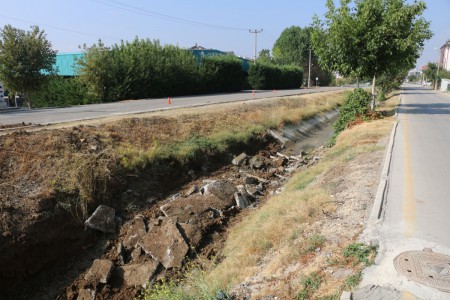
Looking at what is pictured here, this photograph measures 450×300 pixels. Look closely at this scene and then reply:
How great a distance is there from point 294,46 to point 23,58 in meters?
80.6

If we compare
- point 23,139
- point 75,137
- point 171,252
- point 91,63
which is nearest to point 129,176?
point 75,137

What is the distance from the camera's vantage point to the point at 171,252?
852cm

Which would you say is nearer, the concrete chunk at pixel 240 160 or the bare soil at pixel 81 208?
the bare soil at pixel 81 208

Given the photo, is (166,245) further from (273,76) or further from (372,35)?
(273,76)

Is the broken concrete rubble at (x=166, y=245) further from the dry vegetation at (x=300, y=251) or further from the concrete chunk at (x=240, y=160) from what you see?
the concrete chunk at (x=240, y=160)

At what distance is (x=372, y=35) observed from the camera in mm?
19047

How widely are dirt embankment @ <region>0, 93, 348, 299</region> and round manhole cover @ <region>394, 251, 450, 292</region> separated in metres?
4.55

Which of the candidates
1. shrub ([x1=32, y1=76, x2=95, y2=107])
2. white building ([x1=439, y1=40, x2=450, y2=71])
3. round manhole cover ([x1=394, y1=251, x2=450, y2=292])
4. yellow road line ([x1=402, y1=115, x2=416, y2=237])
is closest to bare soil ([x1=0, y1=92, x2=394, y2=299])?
yellow road line ([x1=402, y1=115, x2=416, y2=237])

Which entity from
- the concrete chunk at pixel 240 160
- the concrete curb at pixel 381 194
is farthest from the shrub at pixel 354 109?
the concrete curb at pixel 381 194

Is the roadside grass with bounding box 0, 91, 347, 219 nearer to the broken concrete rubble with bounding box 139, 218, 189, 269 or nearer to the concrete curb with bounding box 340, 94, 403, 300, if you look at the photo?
the broken concrete rubble with bounding box 139, 218, 189, 269

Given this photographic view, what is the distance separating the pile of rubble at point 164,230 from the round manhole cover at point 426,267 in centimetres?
441

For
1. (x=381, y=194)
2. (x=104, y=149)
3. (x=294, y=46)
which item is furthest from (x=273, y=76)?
(x=381, y=194)

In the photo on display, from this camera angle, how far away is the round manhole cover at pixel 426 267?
14.5 ft

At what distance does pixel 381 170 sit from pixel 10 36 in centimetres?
2615
